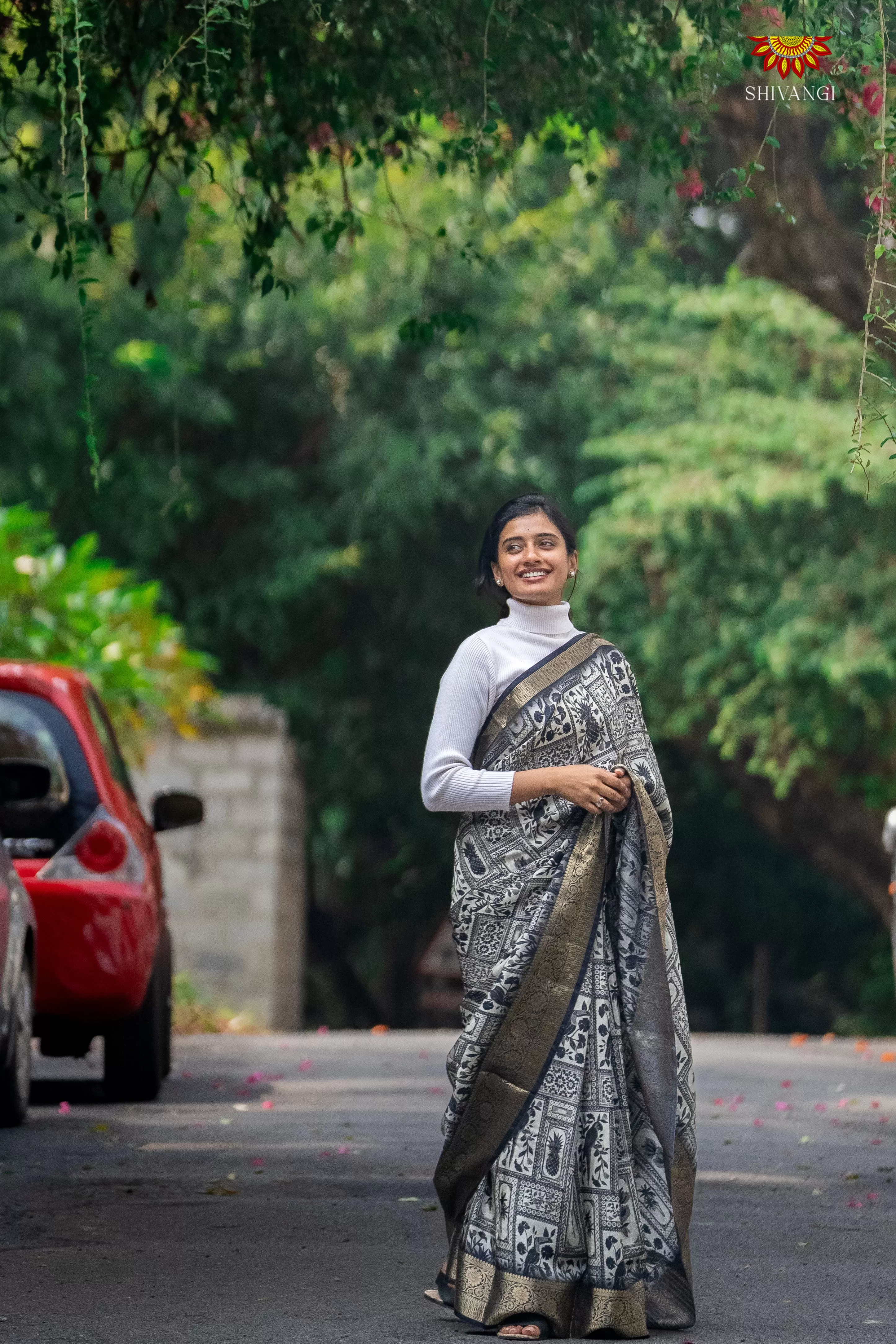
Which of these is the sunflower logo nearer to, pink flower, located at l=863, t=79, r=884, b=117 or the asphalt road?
pink flower, located at l=863, t=79, r=884, b=117

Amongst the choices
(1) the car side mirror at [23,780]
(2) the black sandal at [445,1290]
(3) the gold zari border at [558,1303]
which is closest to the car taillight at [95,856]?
(1) the car side mirror at [23,780]

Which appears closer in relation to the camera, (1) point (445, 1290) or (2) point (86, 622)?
(1) point (445, 1290)

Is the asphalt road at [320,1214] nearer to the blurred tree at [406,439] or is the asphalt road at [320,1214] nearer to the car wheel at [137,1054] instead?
the car wheel at [137,1054]

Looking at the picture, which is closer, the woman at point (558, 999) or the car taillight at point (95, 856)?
the woman at point (558, 999)

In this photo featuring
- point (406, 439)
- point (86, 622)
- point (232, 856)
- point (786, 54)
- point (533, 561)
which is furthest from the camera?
point (406, 439)

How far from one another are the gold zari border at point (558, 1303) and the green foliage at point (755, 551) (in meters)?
11.1

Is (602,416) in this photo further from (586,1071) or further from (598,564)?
(586,1071)

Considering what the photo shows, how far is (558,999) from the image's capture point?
4840 mm

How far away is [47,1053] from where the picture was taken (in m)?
9.70

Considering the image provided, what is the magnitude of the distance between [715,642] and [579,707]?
12647 millimetres

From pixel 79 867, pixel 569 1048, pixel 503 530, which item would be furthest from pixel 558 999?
pixel 79 867

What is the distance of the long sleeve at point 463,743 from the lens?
490 cm

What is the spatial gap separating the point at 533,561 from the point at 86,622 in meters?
9.08

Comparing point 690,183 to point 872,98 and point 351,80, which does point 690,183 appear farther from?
point 351,80
